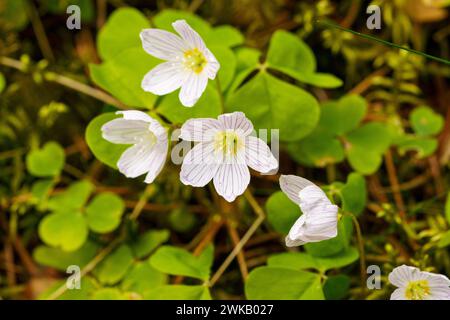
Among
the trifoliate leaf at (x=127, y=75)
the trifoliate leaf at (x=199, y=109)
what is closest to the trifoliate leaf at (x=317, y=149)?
the trifoliate leaf at (x=199, y=109)

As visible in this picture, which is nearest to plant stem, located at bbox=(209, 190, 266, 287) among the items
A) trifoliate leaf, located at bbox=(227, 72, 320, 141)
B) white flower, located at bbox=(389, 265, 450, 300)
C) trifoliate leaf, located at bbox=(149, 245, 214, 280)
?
trifoliate leaf, located at bbox=(149, 245, 214, 280)

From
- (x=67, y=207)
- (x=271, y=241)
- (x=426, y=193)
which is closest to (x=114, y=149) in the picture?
(x=67, y=207)

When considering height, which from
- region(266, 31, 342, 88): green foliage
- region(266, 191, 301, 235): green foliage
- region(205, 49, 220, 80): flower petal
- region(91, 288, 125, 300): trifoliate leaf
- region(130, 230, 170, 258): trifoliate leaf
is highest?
region(266, 31, 342, 88): green foliage

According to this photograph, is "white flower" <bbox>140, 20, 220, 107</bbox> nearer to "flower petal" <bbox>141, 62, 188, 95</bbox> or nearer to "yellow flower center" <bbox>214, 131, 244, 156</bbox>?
"flower petal" <bbox>141, 62, 188, 95</bbox>

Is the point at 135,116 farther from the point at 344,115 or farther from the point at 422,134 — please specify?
the point at 422,134

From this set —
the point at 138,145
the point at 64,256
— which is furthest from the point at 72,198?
the point at 138,145

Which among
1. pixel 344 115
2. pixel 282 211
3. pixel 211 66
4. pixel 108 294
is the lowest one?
pixel 108 294
